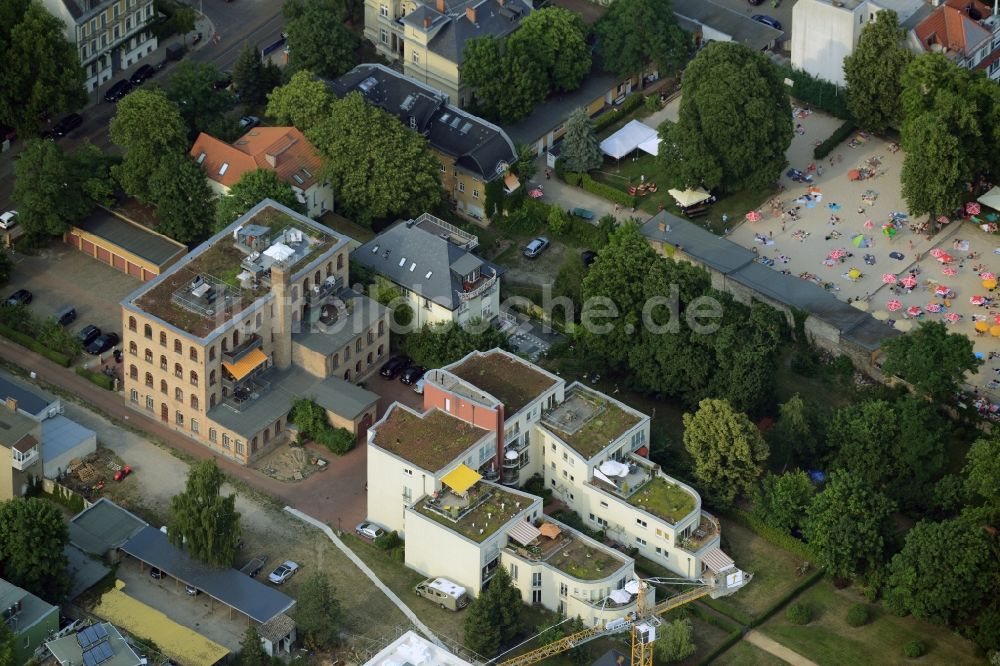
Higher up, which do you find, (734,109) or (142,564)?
(734,109)

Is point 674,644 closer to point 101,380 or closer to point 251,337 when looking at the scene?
point 251,337

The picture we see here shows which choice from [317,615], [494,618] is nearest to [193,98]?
[317,615]

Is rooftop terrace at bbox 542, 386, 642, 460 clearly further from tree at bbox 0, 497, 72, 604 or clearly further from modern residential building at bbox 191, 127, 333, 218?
tree at bbox 0, 497, 72, 604

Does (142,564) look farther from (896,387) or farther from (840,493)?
(896,387)

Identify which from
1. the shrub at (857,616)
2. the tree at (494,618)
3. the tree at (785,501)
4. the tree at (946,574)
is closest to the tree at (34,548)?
the tree at (494,618)

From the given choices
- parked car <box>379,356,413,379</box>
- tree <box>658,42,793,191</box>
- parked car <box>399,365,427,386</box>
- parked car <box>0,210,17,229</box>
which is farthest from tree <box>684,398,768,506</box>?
parked car <box>0,210,17,229</box>

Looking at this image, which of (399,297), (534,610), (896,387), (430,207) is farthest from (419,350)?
(896,387)

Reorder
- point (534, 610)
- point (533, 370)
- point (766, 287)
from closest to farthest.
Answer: point (534, 610) → point (533, 370) → point (766, 287)
